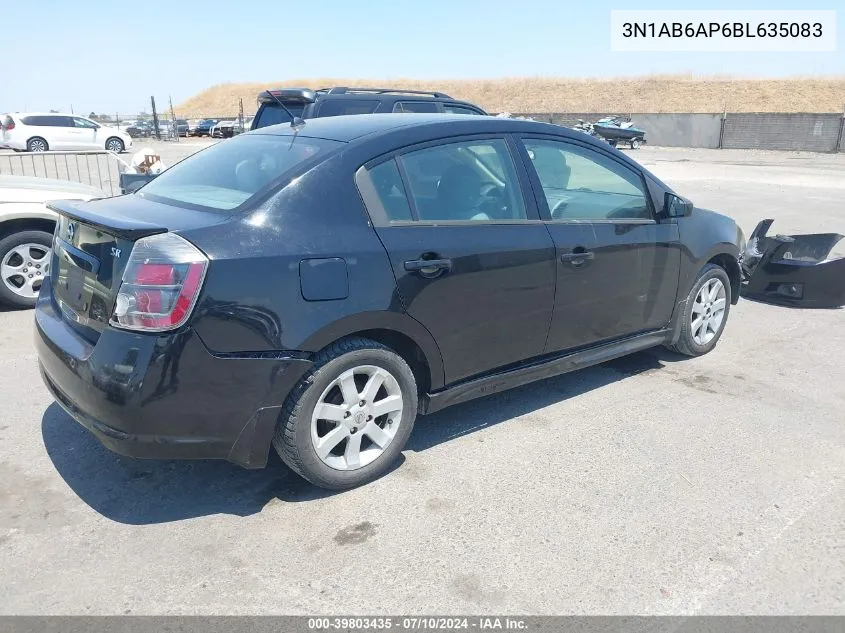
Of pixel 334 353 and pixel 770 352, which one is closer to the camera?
pixel 334 353

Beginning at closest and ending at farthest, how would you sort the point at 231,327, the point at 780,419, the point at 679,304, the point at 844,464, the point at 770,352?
the point at 231,327 < the point at 844,464 < the point at 780,419 < the point at 679,304 < the point at 770,352

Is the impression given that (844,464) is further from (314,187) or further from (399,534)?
(314,187)

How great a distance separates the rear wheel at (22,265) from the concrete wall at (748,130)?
35588 mm

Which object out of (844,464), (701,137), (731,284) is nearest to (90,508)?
(844,464)

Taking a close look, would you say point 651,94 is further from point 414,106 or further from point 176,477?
point 176,477

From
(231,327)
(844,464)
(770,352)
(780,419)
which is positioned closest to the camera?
(231,327)

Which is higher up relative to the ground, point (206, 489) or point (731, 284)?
point (731, 284)

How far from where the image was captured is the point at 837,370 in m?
5.04

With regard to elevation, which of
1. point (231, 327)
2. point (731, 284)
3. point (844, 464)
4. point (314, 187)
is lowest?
point (844, 464)

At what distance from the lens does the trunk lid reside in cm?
288

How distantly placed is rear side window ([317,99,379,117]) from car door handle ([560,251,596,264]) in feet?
17.7

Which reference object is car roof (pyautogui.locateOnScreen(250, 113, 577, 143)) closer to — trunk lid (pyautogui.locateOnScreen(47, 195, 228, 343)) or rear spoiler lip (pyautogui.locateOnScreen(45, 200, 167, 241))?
trunk lid (pyautogui.locateOnScreen(47, 195, 228, 343))

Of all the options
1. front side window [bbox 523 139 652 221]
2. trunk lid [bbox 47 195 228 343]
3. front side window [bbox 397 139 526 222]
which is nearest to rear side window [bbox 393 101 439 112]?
front side window [bbox 523 139 652 221]

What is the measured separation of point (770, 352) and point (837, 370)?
510 mm
